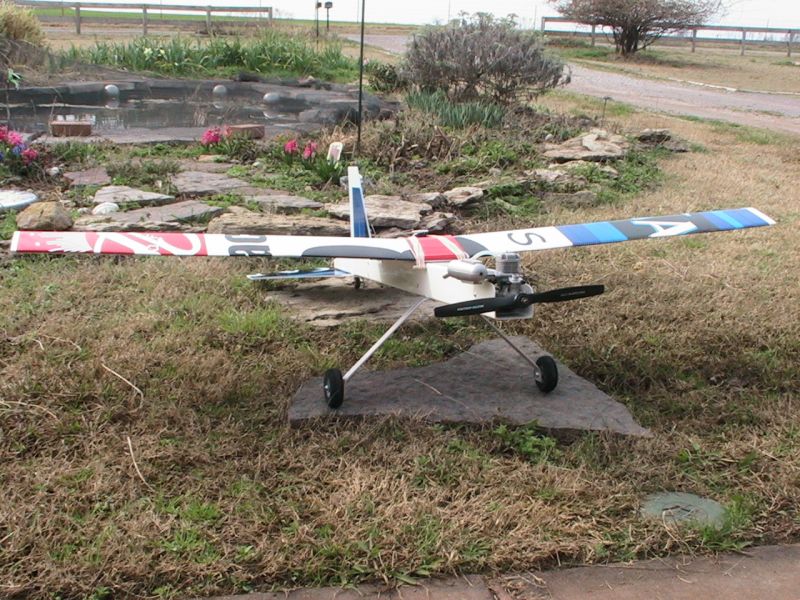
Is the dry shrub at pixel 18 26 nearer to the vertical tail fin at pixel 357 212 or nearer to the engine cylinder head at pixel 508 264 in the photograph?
the vertical tail fin at pixel 357 212

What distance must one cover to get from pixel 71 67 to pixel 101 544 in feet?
47.8

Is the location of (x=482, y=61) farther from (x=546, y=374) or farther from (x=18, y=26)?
(x=18, y=26)

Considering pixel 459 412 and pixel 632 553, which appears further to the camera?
pixel 459 412

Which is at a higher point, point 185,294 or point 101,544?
point 185,294

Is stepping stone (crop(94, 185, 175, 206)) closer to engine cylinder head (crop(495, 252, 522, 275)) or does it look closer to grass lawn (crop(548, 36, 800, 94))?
engine cylinder head (crop(495, 252, 522, 275))

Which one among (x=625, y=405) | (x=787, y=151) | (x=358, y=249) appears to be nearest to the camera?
(x=358, y=249)

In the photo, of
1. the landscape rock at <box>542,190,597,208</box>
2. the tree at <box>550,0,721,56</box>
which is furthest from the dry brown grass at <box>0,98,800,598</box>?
the tree at <box>550,0,721,56</box>

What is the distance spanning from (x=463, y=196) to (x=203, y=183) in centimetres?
257

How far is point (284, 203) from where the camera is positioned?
7.18 metres

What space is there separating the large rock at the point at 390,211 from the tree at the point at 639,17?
29961 millimetres

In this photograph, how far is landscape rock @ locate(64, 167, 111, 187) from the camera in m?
7.62

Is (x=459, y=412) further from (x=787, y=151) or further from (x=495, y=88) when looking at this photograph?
(x=787, y=151)

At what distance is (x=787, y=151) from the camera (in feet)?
38.9

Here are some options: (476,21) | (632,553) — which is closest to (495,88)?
(476,21)
